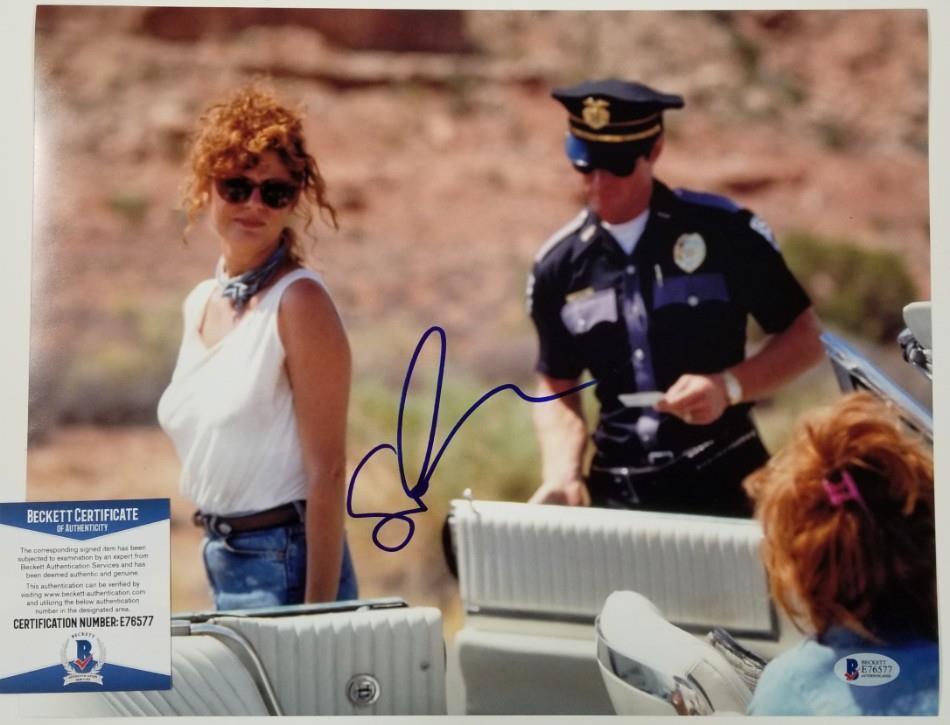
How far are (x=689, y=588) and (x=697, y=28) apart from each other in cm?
139

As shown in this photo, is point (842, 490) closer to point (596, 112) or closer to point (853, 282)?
point (853, 282)

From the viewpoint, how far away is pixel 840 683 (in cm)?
269

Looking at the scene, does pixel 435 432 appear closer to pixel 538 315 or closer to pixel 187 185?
pixel 538 315

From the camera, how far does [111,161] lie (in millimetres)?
2994

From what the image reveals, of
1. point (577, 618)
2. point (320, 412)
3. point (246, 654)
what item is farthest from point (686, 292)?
point (246, 654)

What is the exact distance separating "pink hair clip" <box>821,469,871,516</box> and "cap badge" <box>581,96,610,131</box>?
1.10m

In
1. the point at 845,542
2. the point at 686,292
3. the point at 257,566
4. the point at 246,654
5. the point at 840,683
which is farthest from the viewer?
the point at 686,292

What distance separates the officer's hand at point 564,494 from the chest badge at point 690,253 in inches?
23.9

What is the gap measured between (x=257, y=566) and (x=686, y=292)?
126 cm

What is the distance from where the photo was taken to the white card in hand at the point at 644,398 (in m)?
3.05

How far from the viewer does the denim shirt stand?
98.8 inches

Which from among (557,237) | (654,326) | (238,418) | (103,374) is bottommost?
(238,418)

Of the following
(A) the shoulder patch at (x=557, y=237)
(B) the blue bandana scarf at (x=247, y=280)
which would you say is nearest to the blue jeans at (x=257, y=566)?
(B) the blue bandana scarf at (x=247, y=280)

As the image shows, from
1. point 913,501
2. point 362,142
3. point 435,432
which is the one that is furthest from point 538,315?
point 913,501
